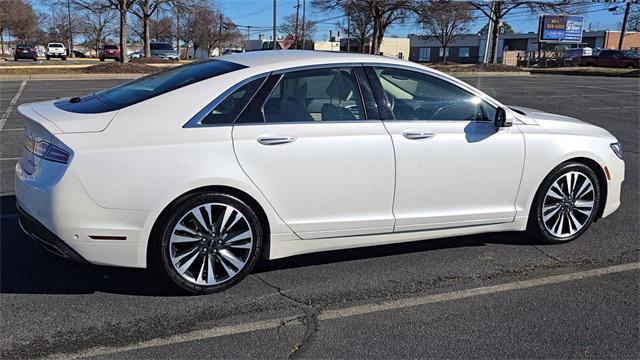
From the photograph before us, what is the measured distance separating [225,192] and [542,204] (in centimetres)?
267

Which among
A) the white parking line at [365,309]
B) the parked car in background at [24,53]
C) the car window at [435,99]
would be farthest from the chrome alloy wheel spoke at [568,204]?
the parked car in background at [24,53]

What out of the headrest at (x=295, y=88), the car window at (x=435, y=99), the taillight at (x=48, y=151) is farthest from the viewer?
the car window at (x=435, y=99)

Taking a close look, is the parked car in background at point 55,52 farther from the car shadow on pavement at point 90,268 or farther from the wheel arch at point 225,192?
the wheel arch at point 225,192

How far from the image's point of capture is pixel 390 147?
3980 millimetres

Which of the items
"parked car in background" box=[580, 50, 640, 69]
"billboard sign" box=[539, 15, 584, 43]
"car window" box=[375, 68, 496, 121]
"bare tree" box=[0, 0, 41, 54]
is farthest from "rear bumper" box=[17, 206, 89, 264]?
"billboard sign" box=[539, 15, 584, 43]

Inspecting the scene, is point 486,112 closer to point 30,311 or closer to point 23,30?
point 30,311

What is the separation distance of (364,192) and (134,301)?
1.71m

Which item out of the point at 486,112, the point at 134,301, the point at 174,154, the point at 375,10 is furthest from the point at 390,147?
the point at 375,10

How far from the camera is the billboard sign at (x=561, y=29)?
57791 millimetres

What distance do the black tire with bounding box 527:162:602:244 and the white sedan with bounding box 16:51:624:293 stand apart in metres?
0.02

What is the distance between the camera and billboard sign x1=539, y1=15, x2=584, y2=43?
190ft

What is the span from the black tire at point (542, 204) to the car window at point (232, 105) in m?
2.51

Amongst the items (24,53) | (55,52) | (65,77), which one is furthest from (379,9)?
(55,52)

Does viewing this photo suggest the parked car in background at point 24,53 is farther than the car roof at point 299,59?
Yes
